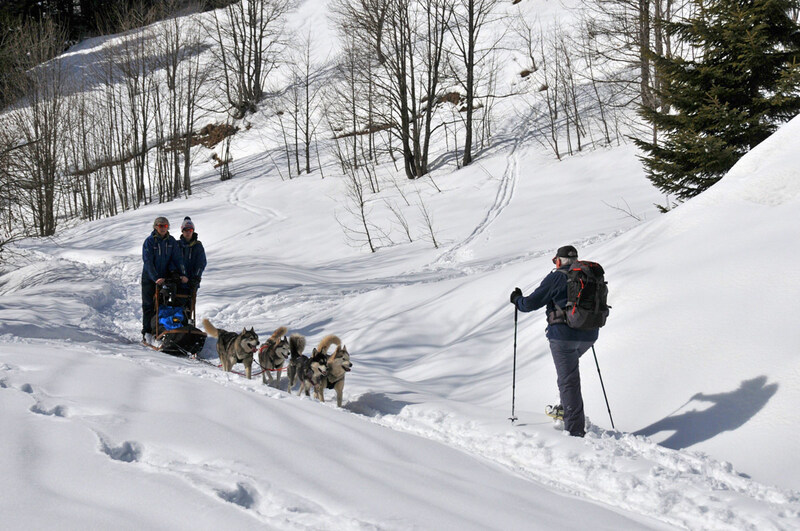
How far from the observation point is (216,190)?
38.5m

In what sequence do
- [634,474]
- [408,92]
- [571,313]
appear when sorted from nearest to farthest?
1. [634,474]
2. [571,313]
3. [408,92]

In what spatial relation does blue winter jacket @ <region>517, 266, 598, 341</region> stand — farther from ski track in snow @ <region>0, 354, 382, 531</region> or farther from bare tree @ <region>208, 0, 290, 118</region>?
bare tree @ <region>208, 0, 290, 118</region>

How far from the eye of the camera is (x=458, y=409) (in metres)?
6.01

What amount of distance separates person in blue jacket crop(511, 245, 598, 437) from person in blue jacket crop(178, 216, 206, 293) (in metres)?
6.19

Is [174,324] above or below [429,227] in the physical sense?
Result: above

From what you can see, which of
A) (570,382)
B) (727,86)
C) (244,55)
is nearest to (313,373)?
(570,382)

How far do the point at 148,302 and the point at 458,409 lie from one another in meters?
6.02

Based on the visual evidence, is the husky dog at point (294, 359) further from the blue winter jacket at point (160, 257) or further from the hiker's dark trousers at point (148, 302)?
the hiker's dark trousers at point (148, 302)

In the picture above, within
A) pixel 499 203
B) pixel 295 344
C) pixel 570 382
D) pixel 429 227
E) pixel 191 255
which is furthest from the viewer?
pixel 499 203

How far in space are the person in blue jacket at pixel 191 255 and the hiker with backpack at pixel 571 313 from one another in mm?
6164

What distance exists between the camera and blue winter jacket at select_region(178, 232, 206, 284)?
9.66m

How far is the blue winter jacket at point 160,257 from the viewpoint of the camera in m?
9.45

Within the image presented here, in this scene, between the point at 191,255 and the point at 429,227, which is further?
the point at 429,227

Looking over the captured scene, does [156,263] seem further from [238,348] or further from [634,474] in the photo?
[634,474]
